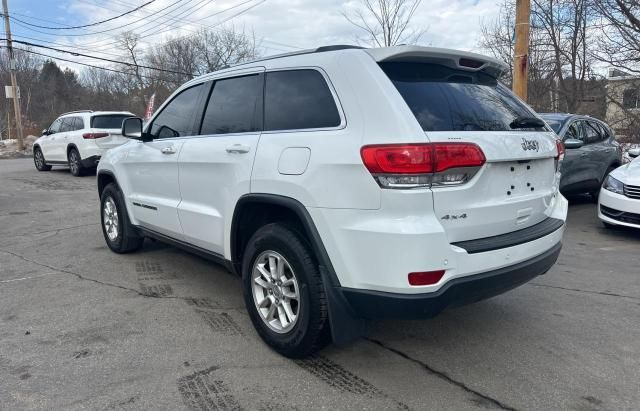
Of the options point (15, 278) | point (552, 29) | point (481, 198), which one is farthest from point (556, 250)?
point (552, 29)

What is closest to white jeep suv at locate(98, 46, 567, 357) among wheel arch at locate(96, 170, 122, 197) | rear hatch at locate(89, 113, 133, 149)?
wheel arch at locate(96, 170, 122, 197)

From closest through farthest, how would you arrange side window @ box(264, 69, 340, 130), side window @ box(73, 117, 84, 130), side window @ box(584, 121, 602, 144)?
1. side window @ box(264, 69, 340, 130)
2. side window @ box(584, 121, 602, 144)
3. side window @ box(73, 117, 84, 130)

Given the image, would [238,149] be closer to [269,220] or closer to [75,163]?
[269,220]

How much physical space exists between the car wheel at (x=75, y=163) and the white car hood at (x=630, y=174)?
1273 centimetres

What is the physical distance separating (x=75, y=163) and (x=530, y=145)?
13644mm

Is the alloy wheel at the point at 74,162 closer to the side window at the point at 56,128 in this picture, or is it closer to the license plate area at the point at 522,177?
the side window at the point at 56,128

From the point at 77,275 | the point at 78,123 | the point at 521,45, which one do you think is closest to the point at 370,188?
the point at 77,275

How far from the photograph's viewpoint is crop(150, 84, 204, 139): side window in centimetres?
434

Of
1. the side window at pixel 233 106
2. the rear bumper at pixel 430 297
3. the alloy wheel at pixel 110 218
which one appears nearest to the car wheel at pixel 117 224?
the alloy wheel at pixel 110 218

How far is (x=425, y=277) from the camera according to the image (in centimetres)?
256

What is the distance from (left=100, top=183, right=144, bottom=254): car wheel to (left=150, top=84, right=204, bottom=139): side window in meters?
1.09

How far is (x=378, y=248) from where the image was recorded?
8.49 feet

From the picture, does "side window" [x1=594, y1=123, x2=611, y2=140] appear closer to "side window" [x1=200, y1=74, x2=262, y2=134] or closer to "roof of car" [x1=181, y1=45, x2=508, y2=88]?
"roof of car" [x1=181, y1=45, x2=508, y2=88]

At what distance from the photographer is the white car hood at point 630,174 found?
6.54 meters
